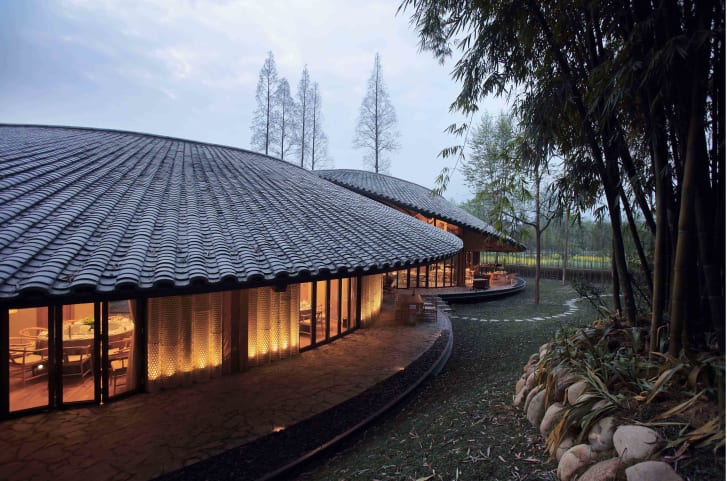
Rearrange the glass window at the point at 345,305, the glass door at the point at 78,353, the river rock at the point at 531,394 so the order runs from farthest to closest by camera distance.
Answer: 1. the glass window at the point at 345,305
2. the glass door at the point at 78,353
3. the river rock at the point at 531,394

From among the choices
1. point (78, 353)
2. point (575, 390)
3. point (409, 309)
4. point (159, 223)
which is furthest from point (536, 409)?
point (409, 309)

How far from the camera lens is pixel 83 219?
396cm

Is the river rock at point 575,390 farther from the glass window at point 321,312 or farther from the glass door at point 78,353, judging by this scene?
the glass door at point 78,353

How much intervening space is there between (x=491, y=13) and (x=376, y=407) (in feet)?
16.6

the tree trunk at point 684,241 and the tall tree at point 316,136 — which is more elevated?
the tall tree at point 316,136

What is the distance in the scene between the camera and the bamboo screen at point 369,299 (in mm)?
9781

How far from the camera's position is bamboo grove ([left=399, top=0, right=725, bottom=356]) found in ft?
8.70

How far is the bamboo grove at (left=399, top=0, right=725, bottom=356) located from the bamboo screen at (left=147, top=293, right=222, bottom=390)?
4821 mm

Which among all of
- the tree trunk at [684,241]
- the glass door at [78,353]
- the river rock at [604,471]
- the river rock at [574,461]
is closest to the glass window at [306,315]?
the glass door at [78,353]

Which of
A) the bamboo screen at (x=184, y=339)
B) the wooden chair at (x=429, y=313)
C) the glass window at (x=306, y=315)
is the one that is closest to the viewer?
the bamboo screen at (x=184, y=339)

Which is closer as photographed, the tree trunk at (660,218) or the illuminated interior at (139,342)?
the tree trunk at (660,218)

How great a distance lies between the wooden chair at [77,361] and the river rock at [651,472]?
6.02m

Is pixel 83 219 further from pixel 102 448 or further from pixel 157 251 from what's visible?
pixel 102 448

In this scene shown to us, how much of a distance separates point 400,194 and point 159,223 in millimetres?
14370
